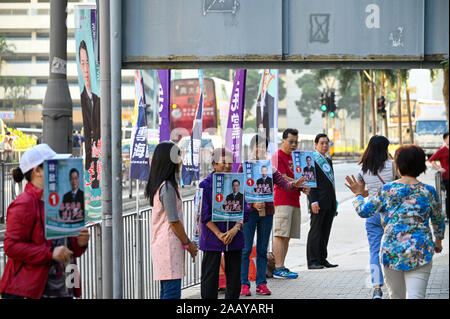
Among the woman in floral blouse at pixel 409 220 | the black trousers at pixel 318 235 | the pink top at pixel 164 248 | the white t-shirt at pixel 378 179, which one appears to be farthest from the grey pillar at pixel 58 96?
the black trousers at pixel 318 235

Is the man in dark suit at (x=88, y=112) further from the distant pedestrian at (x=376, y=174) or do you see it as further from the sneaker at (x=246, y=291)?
the distant pedestrian at (x=376, y=174)

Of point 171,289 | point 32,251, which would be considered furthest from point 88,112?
point 32,251

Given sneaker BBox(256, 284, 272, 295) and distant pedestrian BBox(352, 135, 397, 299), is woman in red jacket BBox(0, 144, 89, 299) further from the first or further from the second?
sneaker BBox(256, 284, 272, 295)

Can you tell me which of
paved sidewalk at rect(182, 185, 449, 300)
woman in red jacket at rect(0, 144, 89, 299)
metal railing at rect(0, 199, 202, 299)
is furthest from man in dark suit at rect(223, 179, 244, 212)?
woman in red jacket at rect(0, 144, 89, 299)

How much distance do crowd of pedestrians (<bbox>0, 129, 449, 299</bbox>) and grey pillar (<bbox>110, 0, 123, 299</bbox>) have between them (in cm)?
45

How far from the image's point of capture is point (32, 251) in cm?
455

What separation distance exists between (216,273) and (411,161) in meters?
2.28

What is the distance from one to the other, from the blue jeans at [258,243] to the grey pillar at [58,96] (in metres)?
3.32

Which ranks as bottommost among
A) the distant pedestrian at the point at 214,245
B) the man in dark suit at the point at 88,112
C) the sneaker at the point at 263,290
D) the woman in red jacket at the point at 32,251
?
the sneaker at the point at 263,290

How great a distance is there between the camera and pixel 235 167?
909 cm

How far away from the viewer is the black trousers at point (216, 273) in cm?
700

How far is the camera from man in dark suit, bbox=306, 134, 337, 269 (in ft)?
34.9

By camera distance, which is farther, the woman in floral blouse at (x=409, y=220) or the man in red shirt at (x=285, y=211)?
the man in red shirt at (x=285, y=211)
